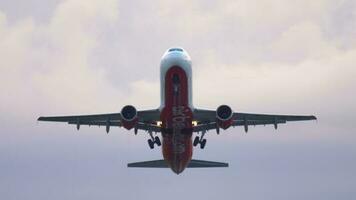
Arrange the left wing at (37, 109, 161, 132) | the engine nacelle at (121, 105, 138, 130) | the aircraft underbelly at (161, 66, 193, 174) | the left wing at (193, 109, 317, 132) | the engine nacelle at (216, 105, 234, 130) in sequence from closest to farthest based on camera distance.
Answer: the aircraft underbelly at (161, 66, 193, 174)
the engine nacelle at (121, 105, 138, 130)
the engine nacelle at (216, 105, 234, 130)
the left wing at (37, 109, 161, 132)
the left wing at (193, 109, 317, 132)

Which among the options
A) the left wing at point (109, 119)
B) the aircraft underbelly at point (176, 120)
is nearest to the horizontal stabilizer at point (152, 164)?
the left wing at point (109, 119)

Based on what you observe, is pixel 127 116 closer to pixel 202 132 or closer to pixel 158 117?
pixel 158 117

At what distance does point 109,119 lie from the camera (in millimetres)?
49375

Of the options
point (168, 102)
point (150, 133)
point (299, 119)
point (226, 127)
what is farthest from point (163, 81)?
point (299, 119)

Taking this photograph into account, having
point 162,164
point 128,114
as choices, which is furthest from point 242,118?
point 128,114

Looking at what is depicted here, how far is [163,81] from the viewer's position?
43344mm

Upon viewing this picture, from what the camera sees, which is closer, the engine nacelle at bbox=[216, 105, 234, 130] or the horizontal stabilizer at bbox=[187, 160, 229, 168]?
the engine nacelle at bbox=[216, 105, 234, 130]

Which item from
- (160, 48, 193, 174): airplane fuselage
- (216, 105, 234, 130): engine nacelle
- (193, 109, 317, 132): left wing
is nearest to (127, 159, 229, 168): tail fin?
(193, 109, 317, 132): left wing

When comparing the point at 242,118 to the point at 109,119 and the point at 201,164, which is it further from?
the point at 109,119

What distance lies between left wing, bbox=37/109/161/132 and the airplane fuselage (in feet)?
6.26

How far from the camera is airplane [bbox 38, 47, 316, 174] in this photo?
141 ft

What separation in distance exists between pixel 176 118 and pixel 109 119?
6991 mm

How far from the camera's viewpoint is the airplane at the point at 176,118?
42906 mm

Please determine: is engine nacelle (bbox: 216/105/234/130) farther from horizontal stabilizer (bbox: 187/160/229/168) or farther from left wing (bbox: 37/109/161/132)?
horizontal stabilizer (bbox: 187/160/229/168)
